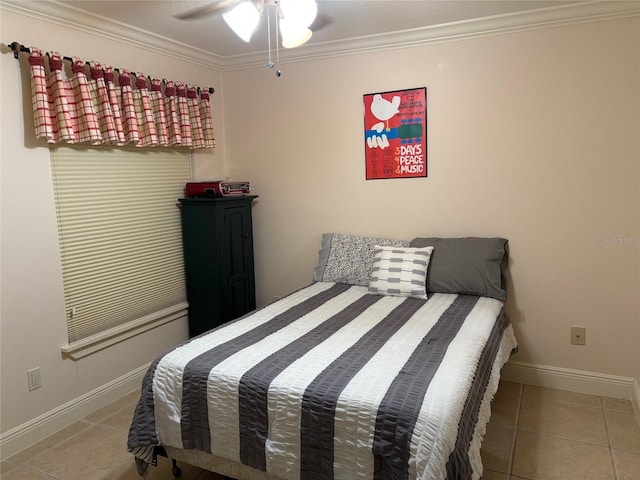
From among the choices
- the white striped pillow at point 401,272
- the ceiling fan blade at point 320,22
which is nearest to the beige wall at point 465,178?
the white striped pillow at point 401,272

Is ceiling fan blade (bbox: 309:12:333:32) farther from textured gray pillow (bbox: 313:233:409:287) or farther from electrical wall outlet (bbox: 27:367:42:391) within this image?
electrical wall outlet (bbox: 27:367:42:391)

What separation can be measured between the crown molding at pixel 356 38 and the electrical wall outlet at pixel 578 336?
1.92 m

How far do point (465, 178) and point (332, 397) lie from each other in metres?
2.04

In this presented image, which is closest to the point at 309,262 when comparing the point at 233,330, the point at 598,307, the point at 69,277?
the point at 233,330

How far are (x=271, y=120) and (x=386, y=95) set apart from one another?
99cm

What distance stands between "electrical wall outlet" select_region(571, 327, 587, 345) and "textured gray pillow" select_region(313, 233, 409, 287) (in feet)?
4.00

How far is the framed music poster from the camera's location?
10.8 feet

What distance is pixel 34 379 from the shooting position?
262 centimetres

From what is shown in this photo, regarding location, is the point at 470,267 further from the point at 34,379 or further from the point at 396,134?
the point at 34,379

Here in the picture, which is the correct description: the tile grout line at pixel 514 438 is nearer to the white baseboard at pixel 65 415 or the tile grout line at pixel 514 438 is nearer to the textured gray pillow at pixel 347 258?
the textured gray pillow at pixel 347 258

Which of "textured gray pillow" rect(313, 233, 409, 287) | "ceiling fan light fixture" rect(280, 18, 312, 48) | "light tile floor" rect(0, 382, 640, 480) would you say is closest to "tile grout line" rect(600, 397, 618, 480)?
"light tile floor" rect(0, 382, 640, 480)

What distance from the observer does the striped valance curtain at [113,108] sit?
2539 millimetres

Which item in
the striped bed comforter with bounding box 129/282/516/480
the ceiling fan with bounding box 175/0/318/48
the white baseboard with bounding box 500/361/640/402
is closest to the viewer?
the striped bed comforter with bounding box 129/282/516/480

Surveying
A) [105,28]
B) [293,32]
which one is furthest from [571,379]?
[105,28]
